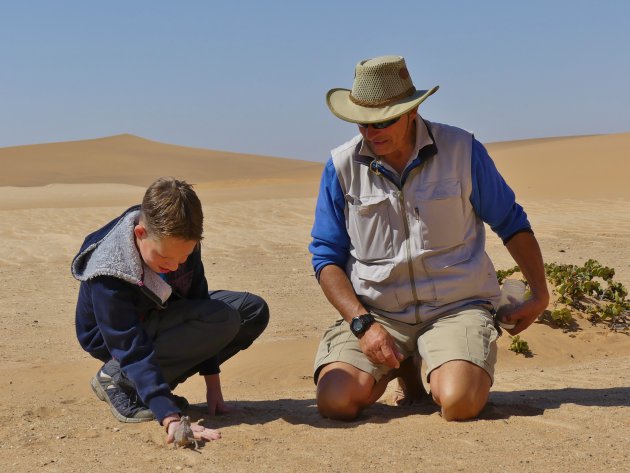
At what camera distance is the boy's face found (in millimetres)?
3783

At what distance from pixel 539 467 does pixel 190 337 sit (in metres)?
1.73

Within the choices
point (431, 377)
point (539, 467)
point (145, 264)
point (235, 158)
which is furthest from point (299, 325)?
point (235, 158)

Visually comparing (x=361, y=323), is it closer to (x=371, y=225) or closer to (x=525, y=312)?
(x=371, y=225)

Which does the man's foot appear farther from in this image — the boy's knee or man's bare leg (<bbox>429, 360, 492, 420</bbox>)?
the boy's knee

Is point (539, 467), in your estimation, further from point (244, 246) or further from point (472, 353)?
point (244, 246)

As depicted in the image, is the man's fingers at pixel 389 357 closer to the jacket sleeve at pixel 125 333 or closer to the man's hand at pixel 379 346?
the man's hand at pixel 379 346

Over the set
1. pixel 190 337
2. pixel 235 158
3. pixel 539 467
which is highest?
pixel 190 337

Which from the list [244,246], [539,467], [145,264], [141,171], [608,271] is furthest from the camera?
[141,171]

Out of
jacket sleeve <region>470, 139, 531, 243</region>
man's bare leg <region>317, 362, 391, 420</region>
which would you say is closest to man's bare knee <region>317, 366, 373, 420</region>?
man's bare leg <region>317, 362, 391, 420</region>

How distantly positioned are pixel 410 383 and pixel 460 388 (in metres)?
0.73

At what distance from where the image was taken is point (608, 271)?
7566mm

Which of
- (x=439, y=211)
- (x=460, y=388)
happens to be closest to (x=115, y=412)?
(x=460, y=388)

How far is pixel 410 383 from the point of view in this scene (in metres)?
4.89

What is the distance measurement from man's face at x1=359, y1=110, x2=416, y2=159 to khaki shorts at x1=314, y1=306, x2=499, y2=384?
0.90m
